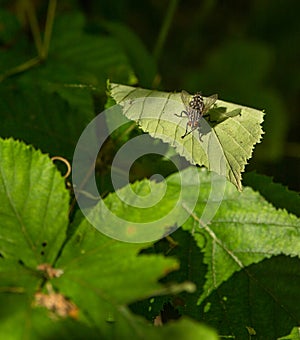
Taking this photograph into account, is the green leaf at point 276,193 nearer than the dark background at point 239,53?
Yes

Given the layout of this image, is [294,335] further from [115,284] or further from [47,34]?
[47,34]

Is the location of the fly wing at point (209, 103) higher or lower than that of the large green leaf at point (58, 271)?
higher

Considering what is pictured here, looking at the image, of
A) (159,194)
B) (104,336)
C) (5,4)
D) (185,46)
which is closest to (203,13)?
(185,46)

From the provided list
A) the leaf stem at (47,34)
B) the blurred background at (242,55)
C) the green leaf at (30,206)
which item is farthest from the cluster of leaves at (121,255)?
the blurred background at (242,55)

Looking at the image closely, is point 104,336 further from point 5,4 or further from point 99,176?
point 5,4

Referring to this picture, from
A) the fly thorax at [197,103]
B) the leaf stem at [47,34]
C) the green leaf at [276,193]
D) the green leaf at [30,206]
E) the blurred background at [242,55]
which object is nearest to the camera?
the green leaf at [30,206]

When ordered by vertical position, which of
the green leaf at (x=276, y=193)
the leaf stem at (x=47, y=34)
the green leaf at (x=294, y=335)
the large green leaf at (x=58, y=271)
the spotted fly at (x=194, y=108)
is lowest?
the green leaf at (x=294, y=335)

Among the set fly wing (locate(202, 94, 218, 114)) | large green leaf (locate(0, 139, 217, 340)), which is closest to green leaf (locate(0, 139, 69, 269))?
large green leaf (locate(0, 139, 217, 340))

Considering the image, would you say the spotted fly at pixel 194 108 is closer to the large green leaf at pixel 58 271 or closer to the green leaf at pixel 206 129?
the green leaf at pixel 206 129
